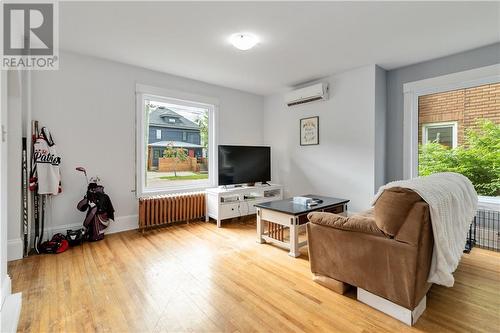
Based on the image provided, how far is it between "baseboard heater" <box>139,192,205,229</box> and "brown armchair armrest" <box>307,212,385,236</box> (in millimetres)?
2508

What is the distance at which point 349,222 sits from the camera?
1826 millimetres

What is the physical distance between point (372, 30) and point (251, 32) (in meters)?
1.33

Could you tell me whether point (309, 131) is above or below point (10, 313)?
above

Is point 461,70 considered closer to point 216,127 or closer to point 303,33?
point 303,33

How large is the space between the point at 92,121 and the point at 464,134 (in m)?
5.13

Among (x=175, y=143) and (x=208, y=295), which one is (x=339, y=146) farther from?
(x=208, y=295)

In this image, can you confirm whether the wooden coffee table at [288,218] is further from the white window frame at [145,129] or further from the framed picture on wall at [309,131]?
the white window frame at [145,129]

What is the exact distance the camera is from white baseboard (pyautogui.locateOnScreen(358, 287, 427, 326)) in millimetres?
1615

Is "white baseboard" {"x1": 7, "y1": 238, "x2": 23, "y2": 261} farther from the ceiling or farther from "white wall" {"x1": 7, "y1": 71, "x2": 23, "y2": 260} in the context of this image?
the ceiling

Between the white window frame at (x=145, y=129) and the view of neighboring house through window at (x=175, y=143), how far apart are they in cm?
2

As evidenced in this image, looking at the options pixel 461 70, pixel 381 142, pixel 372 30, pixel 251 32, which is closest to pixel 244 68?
pixel 251 32

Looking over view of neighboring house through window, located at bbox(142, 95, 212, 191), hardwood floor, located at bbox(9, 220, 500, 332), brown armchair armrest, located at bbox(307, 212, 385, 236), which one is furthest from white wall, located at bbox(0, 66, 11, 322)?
brown armchair armrest, located at bbox(307, 212, 385, 236)

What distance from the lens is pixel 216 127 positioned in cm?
461

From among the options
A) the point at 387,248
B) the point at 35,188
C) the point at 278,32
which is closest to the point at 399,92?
the point at 278,32
